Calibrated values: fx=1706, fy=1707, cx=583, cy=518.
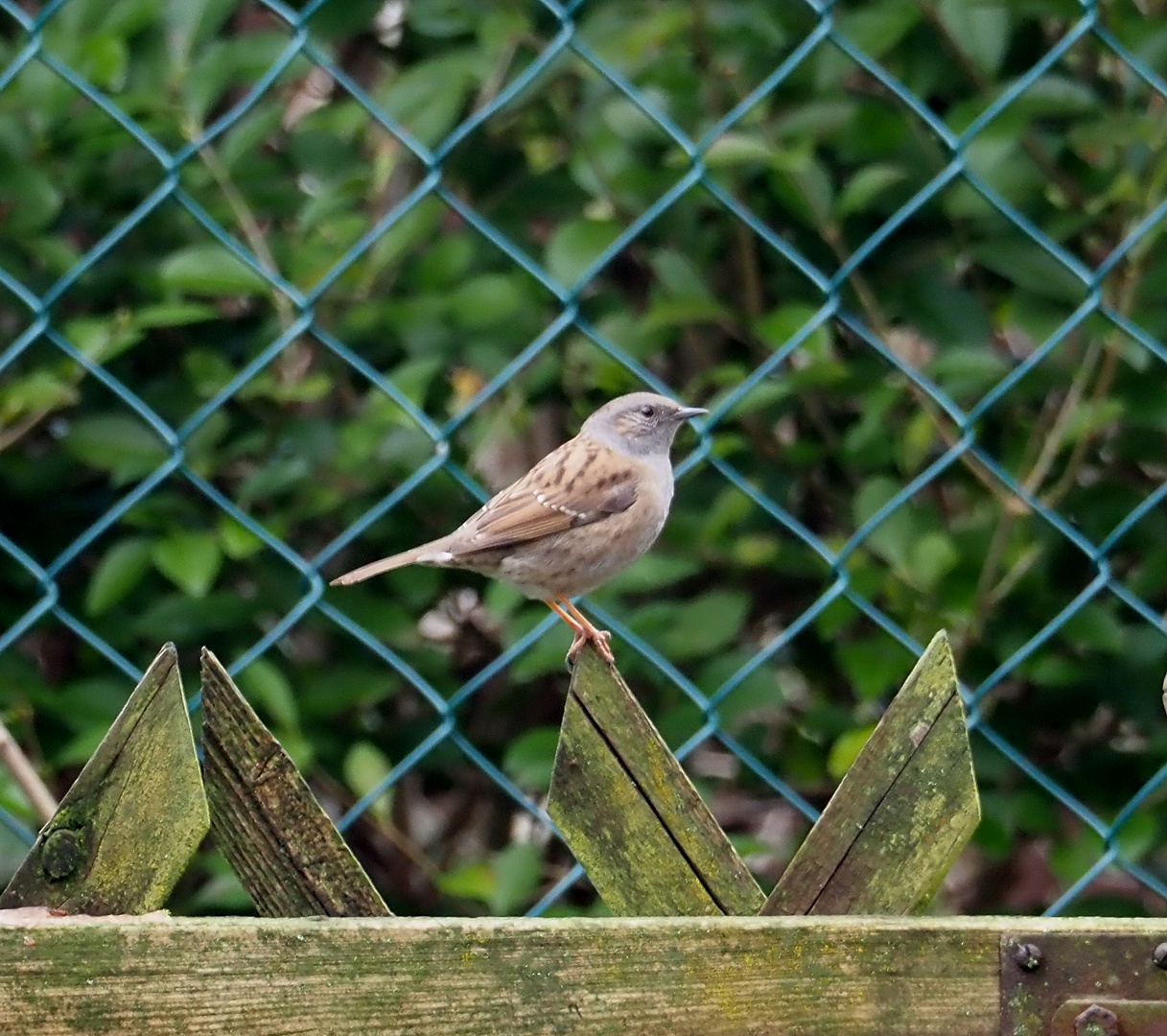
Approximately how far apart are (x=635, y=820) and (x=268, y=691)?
4.22 ft

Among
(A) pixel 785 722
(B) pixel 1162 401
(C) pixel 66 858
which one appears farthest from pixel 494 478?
(C) pixel 66 858

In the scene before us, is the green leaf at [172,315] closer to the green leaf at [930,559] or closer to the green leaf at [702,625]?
the green leaf at [702,625]

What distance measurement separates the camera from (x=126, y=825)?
1411mm

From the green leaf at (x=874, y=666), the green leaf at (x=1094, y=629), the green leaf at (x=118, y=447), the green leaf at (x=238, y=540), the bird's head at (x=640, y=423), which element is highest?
the green leaf at (x=118, y=447)

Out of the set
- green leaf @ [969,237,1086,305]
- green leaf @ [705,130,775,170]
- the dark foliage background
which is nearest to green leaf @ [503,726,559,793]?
the dark foliage background

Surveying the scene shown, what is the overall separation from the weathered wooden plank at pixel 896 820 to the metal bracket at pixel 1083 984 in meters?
0.10

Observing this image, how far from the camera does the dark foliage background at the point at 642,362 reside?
8.84ft

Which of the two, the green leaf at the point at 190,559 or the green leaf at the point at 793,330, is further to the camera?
the green leaf at the point at 793,330

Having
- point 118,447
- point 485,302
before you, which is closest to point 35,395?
point 118,447

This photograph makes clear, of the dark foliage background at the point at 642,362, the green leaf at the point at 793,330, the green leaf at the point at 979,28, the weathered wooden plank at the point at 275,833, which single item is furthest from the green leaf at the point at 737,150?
the weathered wooden plank at the point at 275,833

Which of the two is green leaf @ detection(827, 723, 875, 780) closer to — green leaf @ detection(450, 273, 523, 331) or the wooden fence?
green leaf @ detection(450, 273, 523, 331)

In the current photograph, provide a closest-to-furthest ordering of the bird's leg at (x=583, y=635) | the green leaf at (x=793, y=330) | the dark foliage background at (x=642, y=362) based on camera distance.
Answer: the bird's leg at (x=583, y=635) → the dark foliage background at (x=642, y=362) → the green leaf at (x=793, y=330)

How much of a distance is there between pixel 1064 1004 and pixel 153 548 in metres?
1.72

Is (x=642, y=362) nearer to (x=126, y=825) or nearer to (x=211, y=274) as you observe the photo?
(x=211, y=274)
